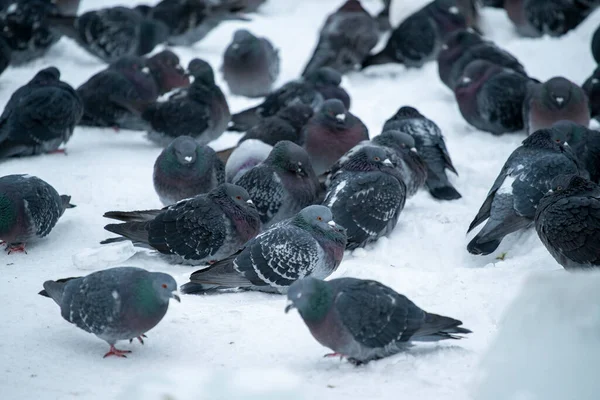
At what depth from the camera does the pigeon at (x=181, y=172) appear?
765cm

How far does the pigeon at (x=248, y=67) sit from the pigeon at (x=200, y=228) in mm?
5530

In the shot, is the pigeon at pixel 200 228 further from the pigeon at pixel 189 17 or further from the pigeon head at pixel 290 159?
the pigeon at pixel 189 17

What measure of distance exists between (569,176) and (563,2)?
8.03m

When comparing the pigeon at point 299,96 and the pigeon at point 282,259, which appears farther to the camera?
the pigeon at point 299,96

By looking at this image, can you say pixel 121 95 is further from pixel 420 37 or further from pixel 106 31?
pixel 420 37

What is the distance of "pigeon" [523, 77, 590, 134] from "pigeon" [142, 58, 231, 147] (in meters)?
3.63

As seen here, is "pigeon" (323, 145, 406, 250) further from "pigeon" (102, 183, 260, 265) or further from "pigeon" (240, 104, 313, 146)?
"pigeon" (240, 104, 313, 146)

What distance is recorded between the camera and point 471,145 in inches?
389

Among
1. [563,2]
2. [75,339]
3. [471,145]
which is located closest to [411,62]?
[563,2]

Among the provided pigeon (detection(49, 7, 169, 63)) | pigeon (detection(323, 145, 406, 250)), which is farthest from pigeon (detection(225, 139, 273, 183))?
pigeon (detection(49, 7, 169, 63))

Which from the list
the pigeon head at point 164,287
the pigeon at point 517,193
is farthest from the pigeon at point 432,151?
the pigeon head at point 164,287

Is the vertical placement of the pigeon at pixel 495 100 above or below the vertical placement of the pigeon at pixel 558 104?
below

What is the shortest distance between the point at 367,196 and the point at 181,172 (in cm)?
177

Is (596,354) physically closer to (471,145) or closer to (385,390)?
(385,390)
